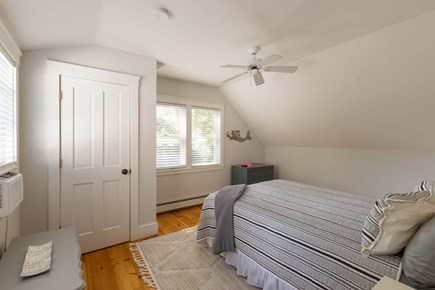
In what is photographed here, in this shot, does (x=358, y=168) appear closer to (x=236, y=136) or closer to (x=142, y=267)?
(x=236, y=136)

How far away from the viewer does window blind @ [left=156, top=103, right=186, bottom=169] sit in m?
3.71

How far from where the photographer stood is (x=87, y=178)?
2420 millimetres

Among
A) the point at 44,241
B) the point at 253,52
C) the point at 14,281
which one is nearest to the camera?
the point at 14,281

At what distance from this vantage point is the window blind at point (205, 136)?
13.7 ft

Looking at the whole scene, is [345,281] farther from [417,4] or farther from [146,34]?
[146,34]

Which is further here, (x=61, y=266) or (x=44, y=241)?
(x=44, y=241)

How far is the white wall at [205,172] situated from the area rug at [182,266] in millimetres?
1206

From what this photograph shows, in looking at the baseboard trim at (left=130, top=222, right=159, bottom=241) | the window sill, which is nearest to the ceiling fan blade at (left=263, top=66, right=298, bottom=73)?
the window sill

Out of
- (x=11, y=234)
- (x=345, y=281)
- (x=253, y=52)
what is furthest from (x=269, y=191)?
(x=11, y=234)

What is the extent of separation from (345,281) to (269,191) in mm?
1244

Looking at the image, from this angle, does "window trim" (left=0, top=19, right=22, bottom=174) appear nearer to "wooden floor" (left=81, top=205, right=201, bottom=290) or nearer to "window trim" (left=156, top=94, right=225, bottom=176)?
"wooden floor" (left=81, top=205, right=201, bottom=290)

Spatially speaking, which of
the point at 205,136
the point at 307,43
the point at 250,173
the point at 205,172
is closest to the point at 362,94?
the point at 307,43

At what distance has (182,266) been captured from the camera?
216 centimetres

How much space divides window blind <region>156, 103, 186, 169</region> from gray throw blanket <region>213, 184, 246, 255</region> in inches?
70.4
